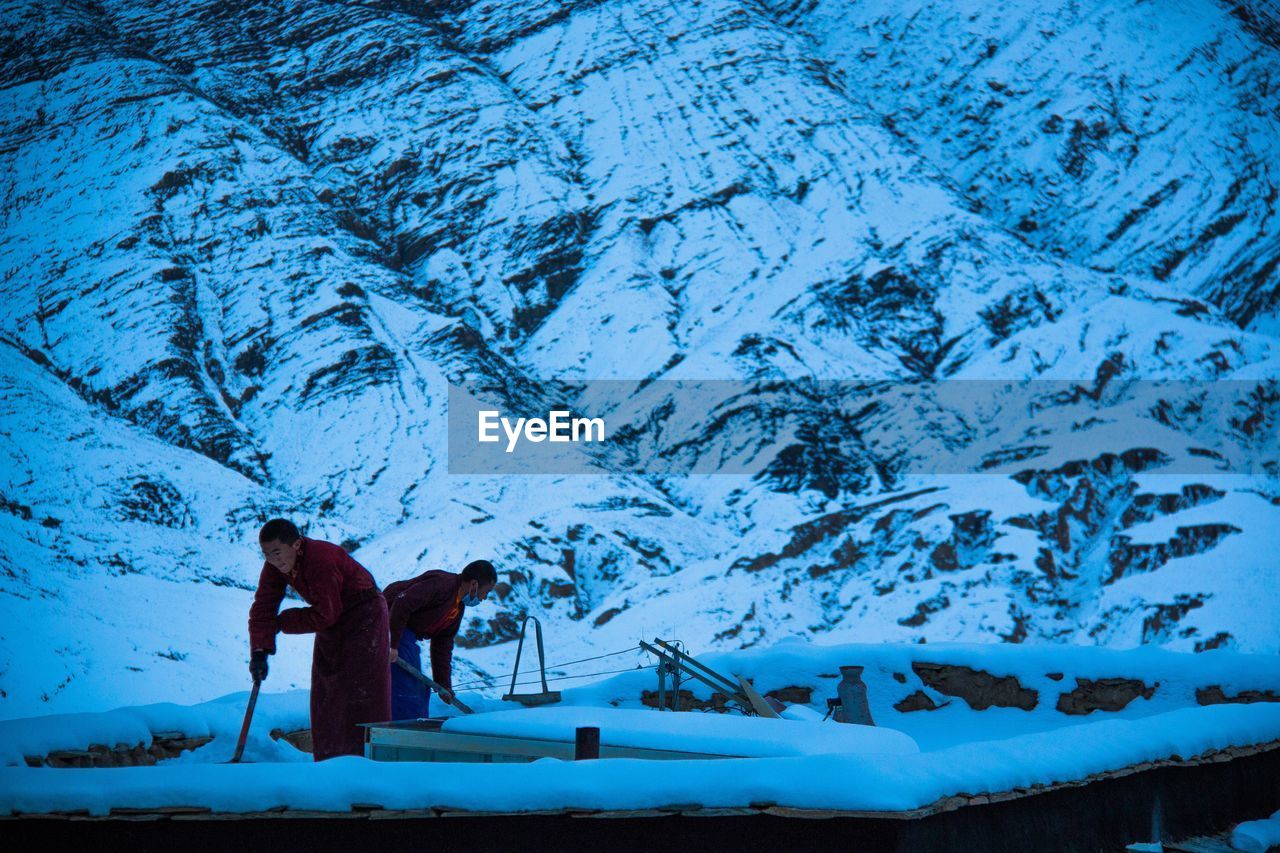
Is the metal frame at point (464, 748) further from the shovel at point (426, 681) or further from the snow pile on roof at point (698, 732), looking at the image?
the shovel at point (426, 681)

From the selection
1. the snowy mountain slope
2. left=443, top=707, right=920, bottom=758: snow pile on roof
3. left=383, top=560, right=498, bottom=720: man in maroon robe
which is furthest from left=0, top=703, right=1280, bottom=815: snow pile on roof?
the snowy mountain slope

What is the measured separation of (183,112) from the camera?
2238 cm

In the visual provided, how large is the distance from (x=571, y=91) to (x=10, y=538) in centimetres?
1498

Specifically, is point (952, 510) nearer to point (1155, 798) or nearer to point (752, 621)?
point (752, 621)

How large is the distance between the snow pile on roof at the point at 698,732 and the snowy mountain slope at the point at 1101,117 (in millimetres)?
19665

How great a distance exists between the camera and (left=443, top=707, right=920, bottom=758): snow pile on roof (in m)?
2.53

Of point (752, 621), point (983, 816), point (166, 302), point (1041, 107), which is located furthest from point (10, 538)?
point (1041, 107)

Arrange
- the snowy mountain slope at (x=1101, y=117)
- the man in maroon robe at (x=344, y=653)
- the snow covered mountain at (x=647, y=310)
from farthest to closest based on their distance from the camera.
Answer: the snowy mountain slope at (x=1101, y=117), the snow covered mountain at (x=647, y=310), the man in maroon robe at (x=344, y=653)

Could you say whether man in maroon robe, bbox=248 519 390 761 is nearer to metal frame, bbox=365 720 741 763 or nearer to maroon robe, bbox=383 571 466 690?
metal frame, bbox=365 720 741 763

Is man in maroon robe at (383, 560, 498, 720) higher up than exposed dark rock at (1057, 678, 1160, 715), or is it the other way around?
man in maroon robe at (383, 560, 498, 720)

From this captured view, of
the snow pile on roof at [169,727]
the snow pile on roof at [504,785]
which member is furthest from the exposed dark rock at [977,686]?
the snow pile on roof at [504,785]

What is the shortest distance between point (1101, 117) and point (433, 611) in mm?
23224

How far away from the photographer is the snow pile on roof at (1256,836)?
292 cm

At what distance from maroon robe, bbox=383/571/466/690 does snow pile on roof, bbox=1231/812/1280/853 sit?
262 cm
